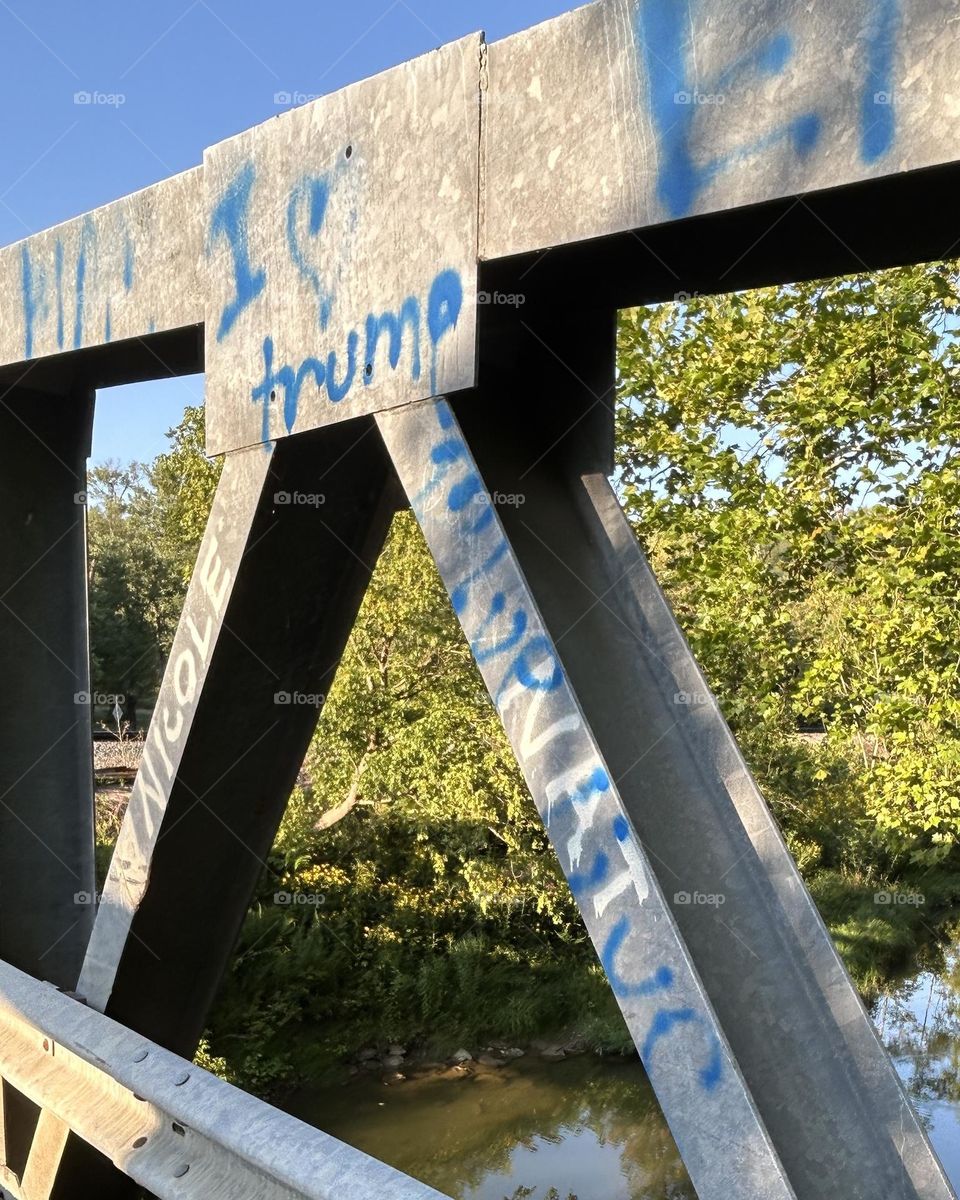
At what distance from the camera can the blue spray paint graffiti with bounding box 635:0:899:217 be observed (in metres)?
1.43

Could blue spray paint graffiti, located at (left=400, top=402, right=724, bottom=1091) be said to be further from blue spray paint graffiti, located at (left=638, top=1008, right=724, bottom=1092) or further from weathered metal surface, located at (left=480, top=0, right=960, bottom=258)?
weathered metal surface, located at (left=480, top=0, right=960, bottom=258)

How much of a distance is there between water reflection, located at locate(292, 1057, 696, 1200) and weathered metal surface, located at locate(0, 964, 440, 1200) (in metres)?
10.3

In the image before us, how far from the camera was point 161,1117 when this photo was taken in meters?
2.32

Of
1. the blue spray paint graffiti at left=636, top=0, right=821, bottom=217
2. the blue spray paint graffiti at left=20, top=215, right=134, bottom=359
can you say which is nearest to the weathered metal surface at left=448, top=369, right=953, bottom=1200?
the blue spray paint graffiti at left=636, top=0, right=821, bottom=217

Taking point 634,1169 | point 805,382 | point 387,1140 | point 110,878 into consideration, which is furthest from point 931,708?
point 110,878

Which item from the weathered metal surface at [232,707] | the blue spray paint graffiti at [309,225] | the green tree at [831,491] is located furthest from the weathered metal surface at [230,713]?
the green tree at [831,491]

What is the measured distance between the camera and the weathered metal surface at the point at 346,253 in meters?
2.00

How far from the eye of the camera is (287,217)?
2373mm

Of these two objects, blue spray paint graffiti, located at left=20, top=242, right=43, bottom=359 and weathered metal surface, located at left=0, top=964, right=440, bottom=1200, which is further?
blue spray paint graffiti, located at left=20, top=242, right=43, bottom=359

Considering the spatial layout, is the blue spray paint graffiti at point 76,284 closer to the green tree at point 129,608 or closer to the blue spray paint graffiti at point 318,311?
the blue spray paint graffiti at point 318,311

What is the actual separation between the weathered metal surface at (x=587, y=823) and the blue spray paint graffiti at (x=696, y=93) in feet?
1.92

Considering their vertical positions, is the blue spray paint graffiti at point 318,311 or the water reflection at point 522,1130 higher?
the blue spray paint graffiti at point 318,311

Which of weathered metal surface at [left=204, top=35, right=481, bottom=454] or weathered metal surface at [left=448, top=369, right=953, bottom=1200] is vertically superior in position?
weathered metal surface at [left=204, top=35, right=481, bottom=454]

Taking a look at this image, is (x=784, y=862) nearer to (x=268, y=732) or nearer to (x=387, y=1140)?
(x=268, y=732)
